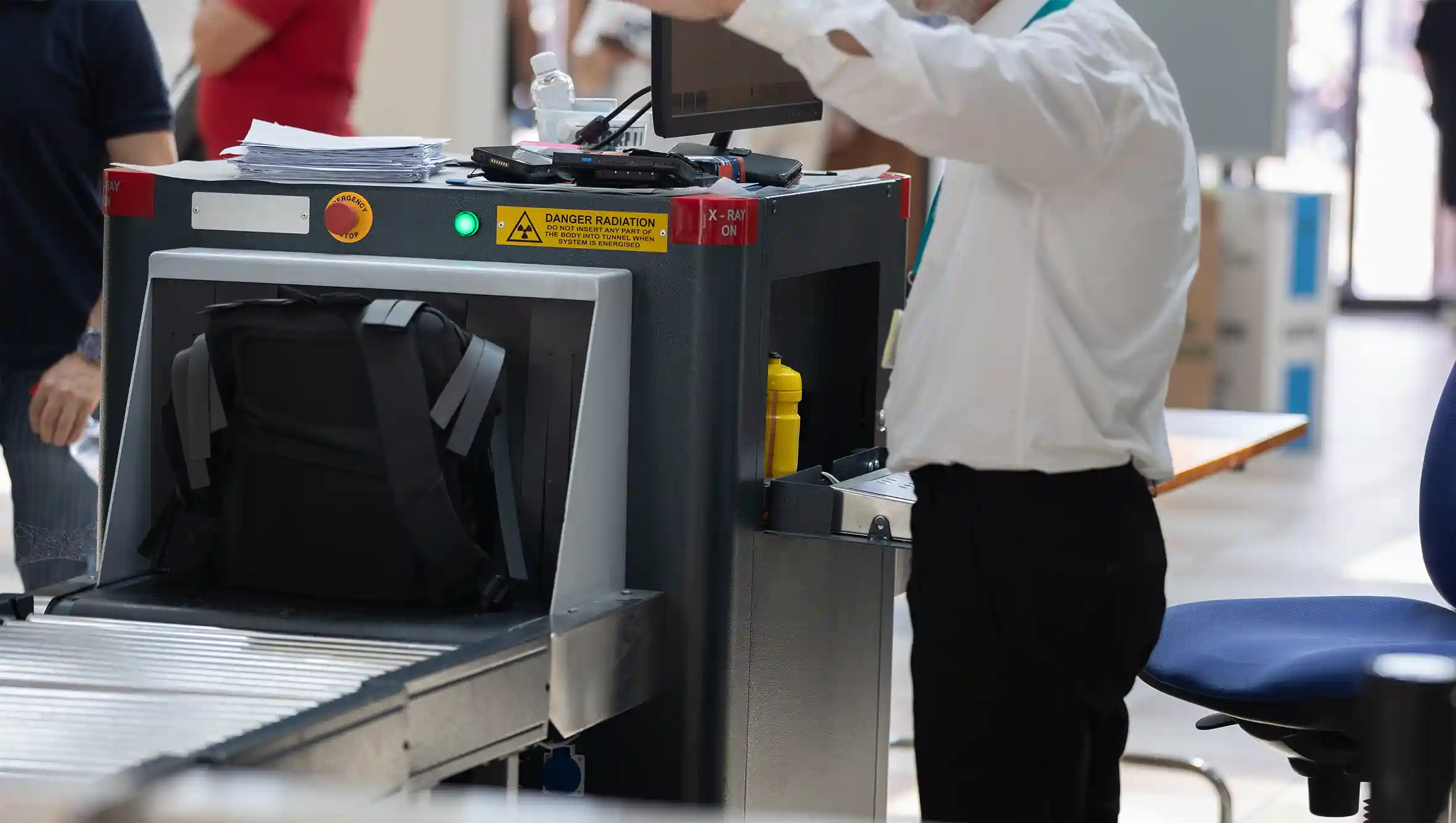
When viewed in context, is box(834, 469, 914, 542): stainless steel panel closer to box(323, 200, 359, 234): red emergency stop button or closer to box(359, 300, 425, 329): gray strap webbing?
box(359, 300, 425, 329): gray strap webbing

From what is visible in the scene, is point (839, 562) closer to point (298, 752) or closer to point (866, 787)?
point (866, 787)

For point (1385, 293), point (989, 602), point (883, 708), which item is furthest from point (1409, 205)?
point (989, 602)

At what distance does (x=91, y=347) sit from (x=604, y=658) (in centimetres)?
119

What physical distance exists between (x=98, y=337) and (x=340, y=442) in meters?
0.96

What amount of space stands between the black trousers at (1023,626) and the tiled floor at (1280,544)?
133 cm

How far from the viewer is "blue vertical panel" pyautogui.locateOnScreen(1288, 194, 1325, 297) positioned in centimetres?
679

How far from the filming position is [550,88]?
2633 mm

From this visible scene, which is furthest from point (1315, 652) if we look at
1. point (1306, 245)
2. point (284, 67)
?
point (1306, 245)

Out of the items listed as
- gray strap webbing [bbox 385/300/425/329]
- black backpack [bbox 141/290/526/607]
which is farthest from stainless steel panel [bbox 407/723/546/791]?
gray strap webbing [bbox 385/300/425/329]

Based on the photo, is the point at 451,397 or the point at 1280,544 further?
the point at 1280,544

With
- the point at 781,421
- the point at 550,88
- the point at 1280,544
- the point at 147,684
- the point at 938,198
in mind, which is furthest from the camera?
the point at 1280,544

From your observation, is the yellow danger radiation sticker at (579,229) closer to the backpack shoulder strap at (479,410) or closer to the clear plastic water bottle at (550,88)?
the backpack shoulder strap at (479,410)

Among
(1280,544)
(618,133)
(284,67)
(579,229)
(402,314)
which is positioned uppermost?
(284,67)

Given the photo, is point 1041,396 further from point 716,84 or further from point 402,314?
point 716,84
